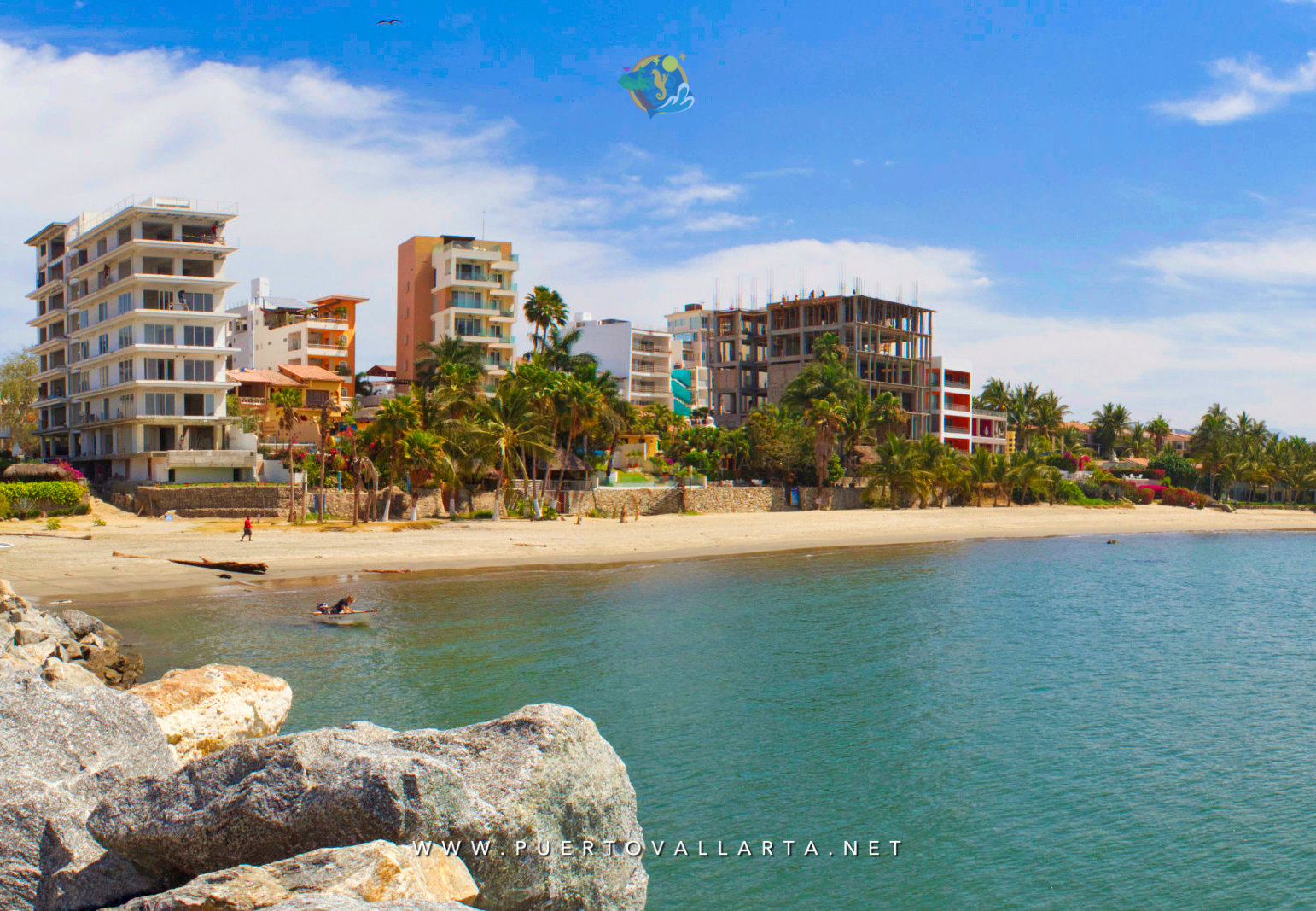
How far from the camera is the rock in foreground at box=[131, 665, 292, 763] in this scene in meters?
13.1

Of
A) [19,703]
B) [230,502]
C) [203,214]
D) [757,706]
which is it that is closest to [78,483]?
[230,502]

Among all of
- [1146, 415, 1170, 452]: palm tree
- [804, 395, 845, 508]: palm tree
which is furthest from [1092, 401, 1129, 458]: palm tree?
[804, 395, 845, 508]: palm tree

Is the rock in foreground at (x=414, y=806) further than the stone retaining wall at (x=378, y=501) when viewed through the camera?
No

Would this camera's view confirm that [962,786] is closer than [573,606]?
Yes

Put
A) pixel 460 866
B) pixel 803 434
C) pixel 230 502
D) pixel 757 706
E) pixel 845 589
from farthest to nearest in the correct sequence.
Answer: pixel 803 434 → pixel 230 502 → pixel 845 589 → pixel 757 706 → pixel 460 866

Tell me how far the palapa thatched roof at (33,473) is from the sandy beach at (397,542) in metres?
3.21

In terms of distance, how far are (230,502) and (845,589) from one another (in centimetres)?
3782

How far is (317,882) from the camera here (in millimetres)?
6207

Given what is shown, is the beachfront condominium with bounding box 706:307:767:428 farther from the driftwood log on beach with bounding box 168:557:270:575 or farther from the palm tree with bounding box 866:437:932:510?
the driftwood log on beach with bounding box 168:557:270:575

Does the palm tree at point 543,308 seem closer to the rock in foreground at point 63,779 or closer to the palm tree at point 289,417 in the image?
the palm tree at point 289,417

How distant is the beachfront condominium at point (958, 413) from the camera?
11619 cm

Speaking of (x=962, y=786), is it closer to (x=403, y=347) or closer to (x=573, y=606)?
(x=573, y=606)

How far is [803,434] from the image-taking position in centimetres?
8644

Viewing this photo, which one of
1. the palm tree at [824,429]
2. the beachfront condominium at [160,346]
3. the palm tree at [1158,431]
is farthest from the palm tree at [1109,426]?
the beachfront condominium at [160,346]
